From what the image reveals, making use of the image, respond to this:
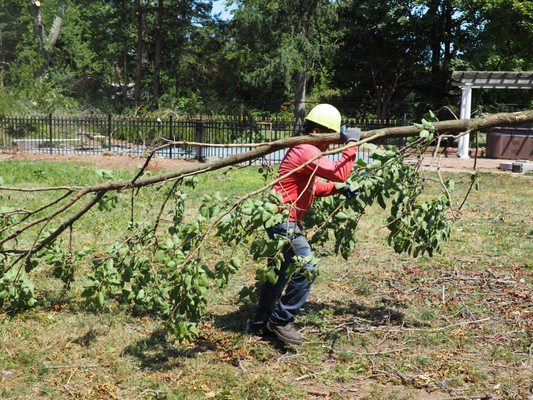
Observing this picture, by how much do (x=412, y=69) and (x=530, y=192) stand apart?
2107 cm

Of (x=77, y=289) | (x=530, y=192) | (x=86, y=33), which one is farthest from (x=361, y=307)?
(x=86, y=33)

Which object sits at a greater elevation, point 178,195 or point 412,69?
point 412,69

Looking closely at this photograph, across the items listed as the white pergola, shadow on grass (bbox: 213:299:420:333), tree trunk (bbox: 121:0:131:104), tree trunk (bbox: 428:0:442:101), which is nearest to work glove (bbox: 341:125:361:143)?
shadow on grass (bbox: 213:299:420:333)

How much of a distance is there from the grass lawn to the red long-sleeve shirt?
0.99 metres

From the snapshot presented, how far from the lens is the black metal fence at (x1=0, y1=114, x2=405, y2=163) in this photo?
19.3m

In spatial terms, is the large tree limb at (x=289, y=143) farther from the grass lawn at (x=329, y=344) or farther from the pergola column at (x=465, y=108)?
the pergola column at (x=465, y=108)

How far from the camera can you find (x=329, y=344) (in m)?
4.76

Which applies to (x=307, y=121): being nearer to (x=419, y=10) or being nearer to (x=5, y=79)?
(x=419, y=10)

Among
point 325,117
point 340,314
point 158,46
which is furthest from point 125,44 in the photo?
point 325,117

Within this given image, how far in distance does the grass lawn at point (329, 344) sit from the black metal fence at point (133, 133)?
12.3 m

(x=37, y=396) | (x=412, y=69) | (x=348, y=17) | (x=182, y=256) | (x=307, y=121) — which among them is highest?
Result: (x=348, y=17)

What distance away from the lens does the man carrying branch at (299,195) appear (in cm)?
448

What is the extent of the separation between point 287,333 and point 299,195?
0.94m

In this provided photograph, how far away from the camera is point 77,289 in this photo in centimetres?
590
